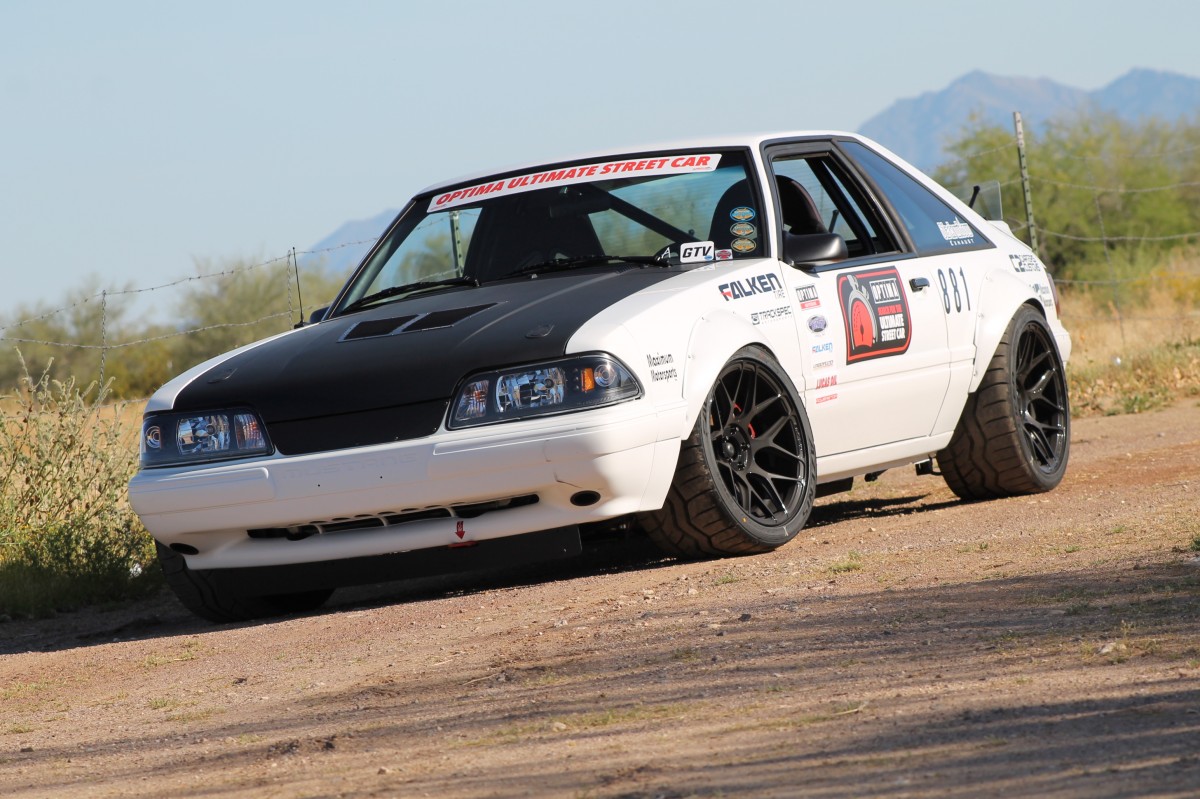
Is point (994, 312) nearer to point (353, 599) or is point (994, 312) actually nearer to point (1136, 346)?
point (353, 599)

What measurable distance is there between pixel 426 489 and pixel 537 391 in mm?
474

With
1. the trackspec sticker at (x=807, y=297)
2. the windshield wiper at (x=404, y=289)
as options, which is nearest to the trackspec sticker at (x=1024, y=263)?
the trackspec sticker at (x=807, y=297)

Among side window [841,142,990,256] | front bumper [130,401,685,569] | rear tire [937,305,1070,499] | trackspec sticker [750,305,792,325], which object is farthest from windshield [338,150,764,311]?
rear tire [937,305,1070,499]

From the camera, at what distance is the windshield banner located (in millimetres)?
6762

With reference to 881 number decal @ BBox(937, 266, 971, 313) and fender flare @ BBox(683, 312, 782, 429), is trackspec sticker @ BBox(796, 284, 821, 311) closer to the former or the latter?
fender flare @ BBox(683, 312, 782, 429)

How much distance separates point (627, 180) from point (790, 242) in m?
0.75

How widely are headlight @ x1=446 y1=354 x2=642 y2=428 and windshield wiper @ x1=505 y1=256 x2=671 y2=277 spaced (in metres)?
1.10

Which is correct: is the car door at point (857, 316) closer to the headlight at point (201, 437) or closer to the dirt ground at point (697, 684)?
the dirt ground at point (697, 684)

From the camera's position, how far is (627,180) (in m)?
6.80

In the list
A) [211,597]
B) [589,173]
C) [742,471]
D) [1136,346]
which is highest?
[589,173]

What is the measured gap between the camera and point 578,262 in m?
6.61

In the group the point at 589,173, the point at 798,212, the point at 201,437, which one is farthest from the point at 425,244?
the point at 201,437

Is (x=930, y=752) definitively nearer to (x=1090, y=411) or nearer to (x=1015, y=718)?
(x=1015, y=718)

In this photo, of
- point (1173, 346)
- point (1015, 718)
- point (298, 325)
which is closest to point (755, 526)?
point (298, 325)
